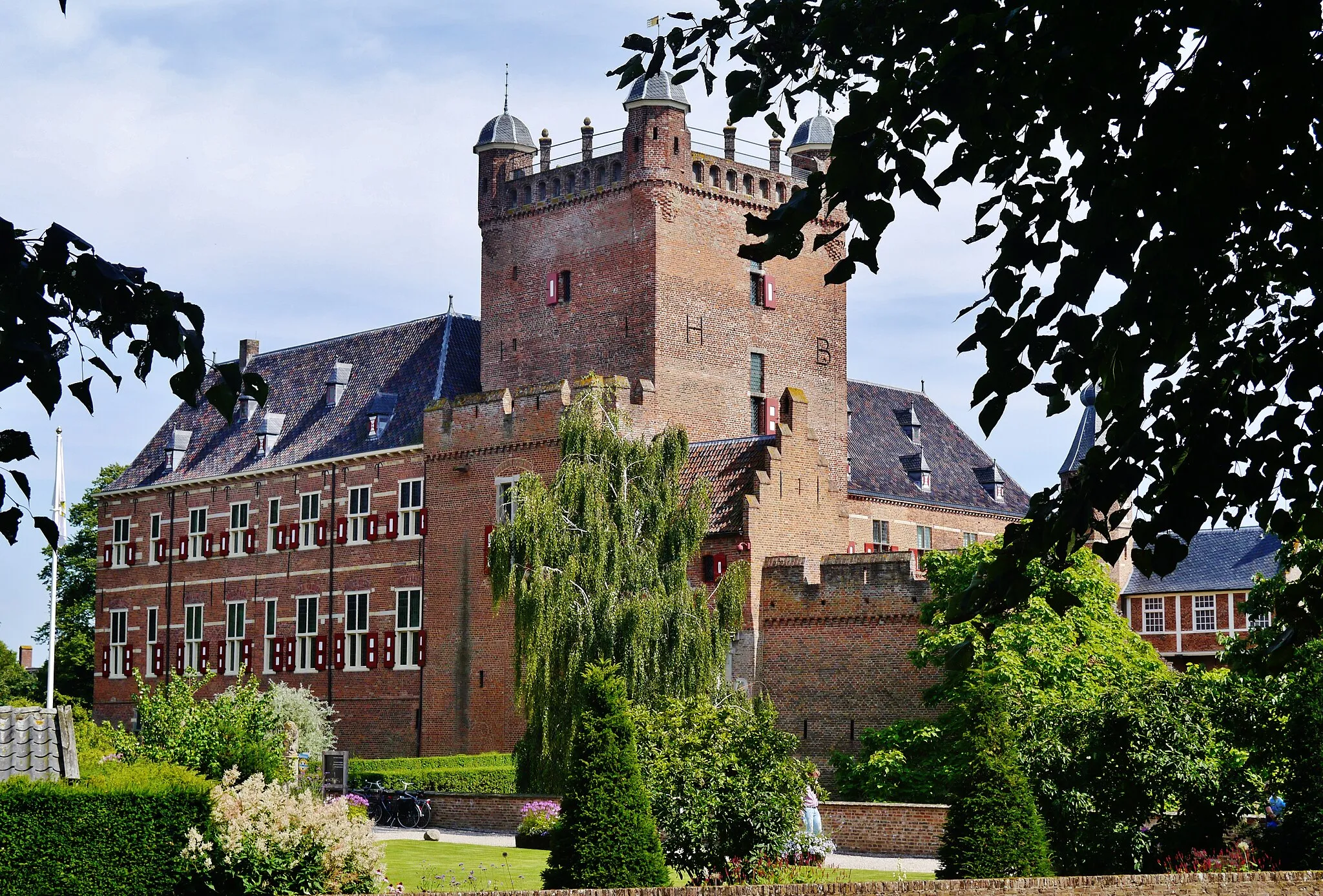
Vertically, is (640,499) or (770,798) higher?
(640,499)

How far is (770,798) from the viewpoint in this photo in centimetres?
2073

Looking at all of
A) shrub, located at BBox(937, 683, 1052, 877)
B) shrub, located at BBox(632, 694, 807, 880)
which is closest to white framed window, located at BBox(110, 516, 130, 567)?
shrub, located at BBox(632, 694, 807, 880)

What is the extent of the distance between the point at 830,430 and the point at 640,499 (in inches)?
430

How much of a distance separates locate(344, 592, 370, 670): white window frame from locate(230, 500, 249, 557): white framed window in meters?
4.89

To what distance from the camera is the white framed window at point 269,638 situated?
4669 cm

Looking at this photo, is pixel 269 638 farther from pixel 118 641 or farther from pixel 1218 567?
pixel 1218 567

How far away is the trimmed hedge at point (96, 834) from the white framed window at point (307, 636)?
26740mm

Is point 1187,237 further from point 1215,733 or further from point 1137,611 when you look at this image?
point 1137,611

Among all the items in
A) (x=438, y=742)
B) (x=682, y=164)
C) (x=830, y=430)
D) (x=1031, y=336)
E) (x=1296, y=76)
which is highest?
(x=682, y=164)

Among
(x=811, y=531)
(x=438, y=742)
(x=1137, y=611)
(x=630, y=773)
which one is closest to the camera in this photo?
(x=630, y=773)

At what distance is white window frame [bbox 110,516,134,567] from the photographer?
52031 millimetres

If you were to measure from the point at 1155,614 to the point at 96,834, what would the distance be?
41.6 meters

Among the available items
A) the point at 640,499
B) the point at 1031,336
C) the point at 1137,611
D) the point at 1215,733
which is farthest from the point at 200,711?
the point at 1137,611

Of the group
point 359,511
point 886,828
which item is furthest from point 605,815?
point 359,511
